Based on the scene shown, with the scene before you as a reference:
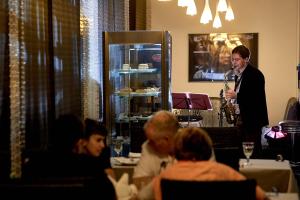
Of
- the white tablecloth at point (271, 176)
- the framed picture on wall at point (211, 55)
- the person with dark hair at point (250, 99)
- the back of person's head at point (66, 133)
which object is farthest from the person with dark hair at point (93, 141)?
the framed picture on wall at point (211, 55)

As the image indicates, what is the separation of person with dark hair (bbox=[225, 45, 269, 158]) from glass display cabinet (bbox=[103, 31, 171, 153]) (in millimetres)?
834

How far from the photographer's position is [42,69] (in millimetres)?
3865

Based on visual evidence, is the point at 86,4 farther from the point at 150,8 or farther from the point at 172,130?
the point at 150,8

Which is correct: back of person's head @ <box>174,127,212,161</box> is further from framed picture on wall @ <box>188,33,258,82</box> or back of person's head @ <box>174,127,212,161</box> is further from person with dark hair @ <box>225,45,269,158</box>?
framed picture on wall @ <box>188,33,258,82</box>

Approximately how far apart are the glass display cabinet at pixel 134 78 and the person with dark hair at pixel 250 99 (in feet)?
2.74

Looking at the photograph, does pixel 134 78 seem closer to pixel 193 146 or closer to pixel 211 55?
pixel 211 55

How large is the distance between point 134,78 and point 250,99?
145cm

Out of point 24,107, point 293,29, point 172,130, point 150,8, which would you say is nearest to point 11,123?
point 24,107

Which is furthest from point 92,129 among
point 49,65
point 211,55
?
point 211,55

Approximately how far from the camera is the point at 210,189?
212 centimetres

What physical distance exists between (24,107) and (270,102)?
614 cm

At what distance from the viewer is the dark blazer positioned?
5238 mm

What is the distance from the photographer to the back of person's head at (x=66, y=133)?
265 cm

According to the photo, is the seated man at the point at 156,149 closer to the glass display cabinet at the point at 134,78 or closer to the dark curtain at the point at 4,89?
the dark curtain at the point at 4,89
